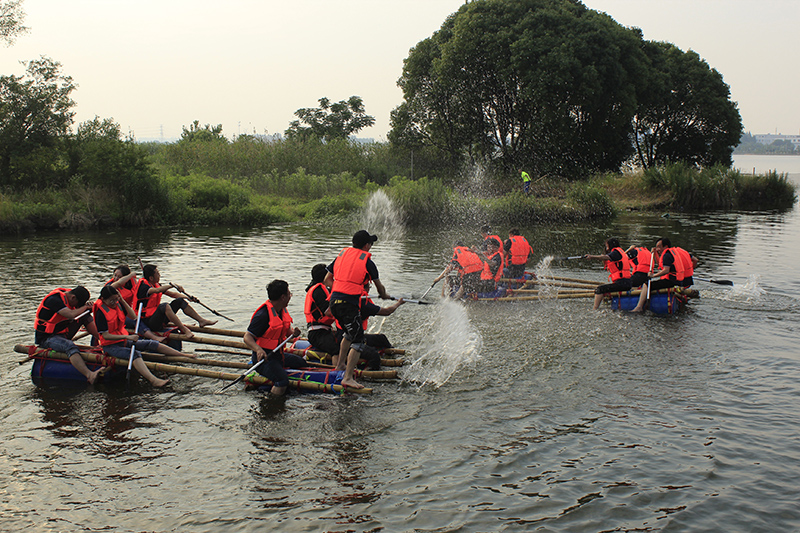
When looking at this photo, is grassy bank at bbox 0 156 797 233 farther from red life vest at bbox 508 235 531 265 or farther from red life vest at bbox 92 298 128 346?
red life vest at bbox 92 298 128 346

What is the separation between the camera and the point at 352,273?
28.2 ft

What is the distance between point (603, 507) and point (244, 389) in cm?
518

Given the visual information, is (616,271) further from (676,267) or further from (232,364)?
(232,364)

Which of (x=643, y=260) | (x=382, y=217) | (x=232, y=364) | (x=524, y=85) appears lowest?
(x=232, y=364)

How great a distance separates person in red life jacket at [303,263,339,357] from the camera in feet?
30.3

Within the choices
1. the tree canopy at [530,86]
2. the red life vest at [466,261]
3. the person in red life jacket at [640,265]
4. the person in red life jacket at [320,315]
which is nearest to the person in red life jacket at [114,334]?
the person in red life jacket at [320,315]

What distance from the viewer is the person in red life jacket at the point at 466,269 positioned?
14.1 meters

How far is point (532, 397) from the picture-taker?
336 inches

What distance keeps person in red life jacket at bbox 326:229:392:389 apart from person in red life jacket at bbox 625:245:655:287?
7513 mm

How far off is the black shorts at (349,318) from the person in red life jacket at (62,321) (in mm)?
3610

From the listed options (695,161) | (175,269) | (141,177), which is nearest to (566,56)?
(695,161)

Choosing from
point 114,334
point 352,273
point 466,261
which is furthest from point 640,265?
point 114,334

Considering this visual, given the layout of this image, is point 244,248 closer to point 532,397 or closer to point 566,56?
point 532,397

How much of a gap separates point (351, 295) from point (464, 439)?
2557 mm
